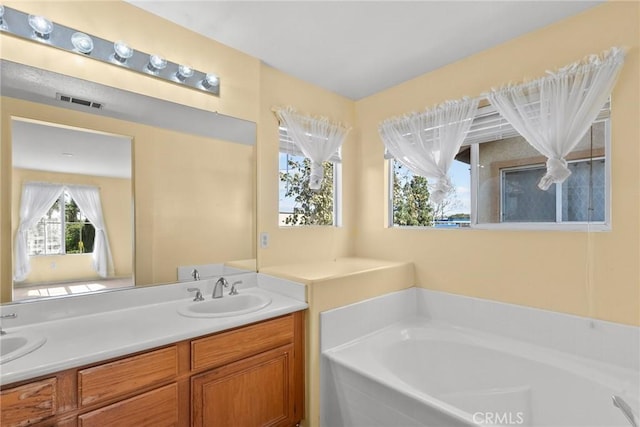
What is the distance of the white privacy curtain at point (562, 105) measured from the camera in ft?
5.22

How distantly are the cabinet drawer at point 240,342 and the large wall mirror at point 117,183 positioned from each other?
0.60 metres

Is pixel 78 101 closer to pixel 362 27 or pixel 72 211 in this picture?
pixel 72 211

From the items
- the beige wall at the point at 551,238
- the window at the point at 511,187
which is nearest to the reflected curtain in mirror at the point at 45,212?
the beige wall at the point at 551,238

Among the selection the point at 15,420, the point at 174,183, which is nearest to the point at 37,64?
the point at 174,183

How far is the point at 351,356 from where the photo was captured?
1.80 meters

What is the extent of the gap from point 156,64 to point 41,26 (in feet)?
1.65

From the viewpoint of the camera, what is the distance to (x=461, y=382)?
6.25ft

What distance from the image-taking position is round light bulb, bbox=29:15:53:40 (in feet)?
4.70

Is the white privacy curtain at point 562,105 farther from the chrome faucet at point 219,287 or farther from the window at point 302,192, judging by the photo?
the chrome faucet at point 219,287

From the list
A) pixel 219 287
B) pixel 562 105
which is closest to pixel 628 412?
pixel 562 105

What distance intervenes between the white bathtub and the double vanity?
0.34 m

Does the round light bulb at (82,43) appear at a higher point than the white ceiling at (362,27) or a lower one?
lower

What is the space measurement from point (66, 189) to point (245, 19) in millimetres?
1373

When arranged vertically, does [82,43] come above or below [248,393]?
above
